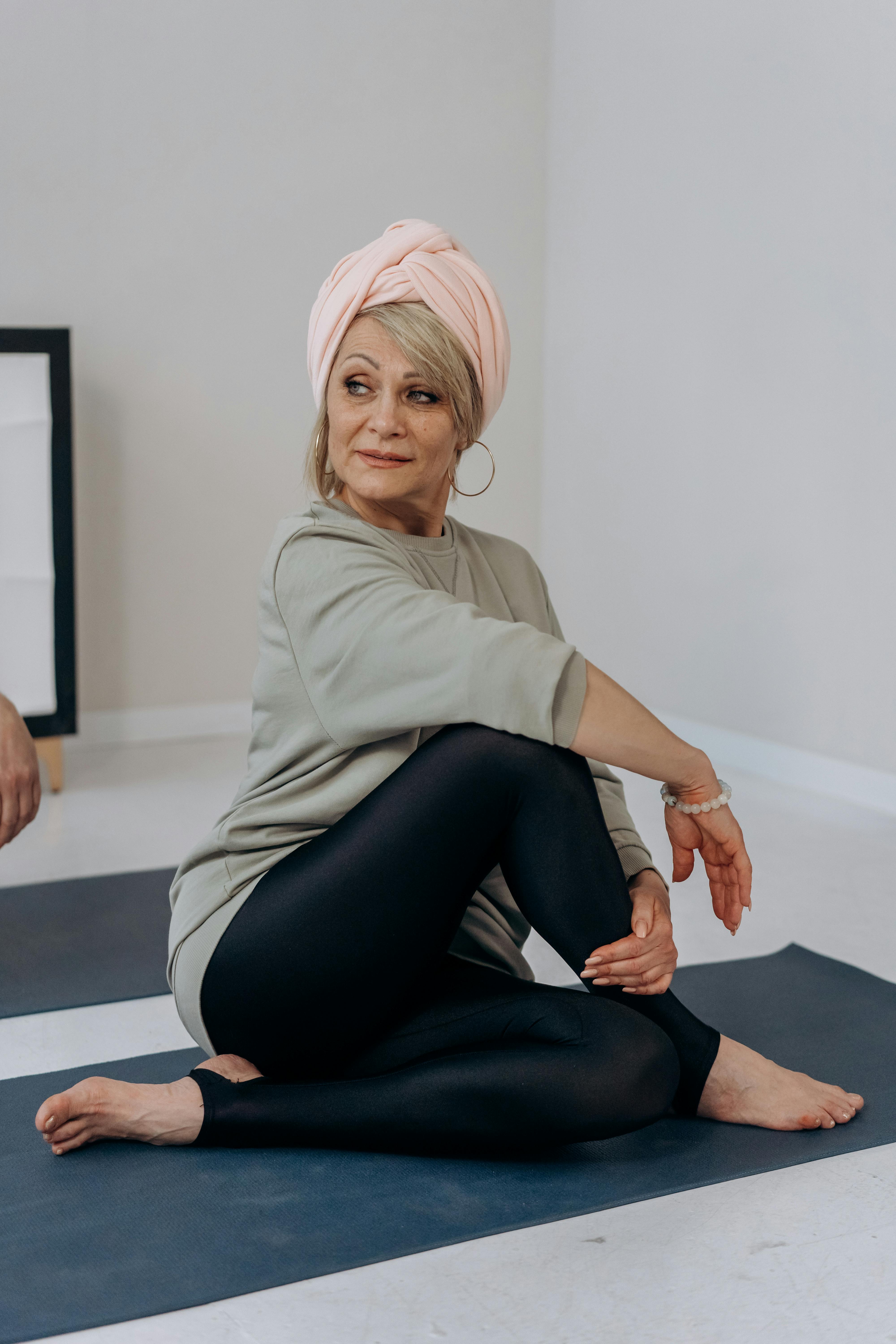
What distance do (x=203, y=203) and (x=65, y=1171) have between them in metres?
3.52

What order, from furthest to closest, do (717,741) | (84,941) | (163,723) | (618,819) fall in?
1. (163,723)
2. (717,741)
3. (84,941)
4. (618,819)

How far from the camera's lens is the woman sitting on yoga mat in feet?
4.38

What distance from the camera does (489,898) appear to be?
1652 mm

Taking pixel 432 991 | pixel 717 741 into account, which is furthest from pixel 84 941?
pixel 717 741

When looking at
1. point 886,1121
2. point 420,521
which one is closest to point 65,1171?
point 420,521

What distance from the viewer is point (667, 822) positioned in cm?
144

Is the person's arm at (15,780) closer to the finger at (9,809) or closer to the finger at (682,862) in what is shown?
the finger at (9,809)

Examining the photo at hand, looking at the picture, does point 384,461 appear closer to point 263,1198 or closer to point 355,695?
point 355,695

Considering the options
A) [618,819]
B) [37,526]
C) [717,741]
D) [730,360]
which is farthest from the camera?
[717,741]

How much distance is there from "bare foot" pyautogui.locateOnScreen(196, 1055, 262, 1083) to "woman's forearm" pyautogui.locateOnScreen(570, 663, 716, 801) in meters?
0.55

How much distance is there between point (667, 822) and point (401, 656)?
1.16 ft

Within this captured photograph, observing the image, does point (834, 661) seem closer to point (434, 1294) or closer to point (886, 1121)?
point (886, 1121)

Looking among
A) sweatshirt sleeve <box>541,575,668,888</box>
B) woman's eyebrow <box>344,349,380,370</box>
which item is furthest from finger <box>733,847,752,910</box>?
woman's eyebrow <box>344,349,380,370</box>

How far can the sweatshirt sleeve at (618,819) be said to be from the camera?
5.18 ft
